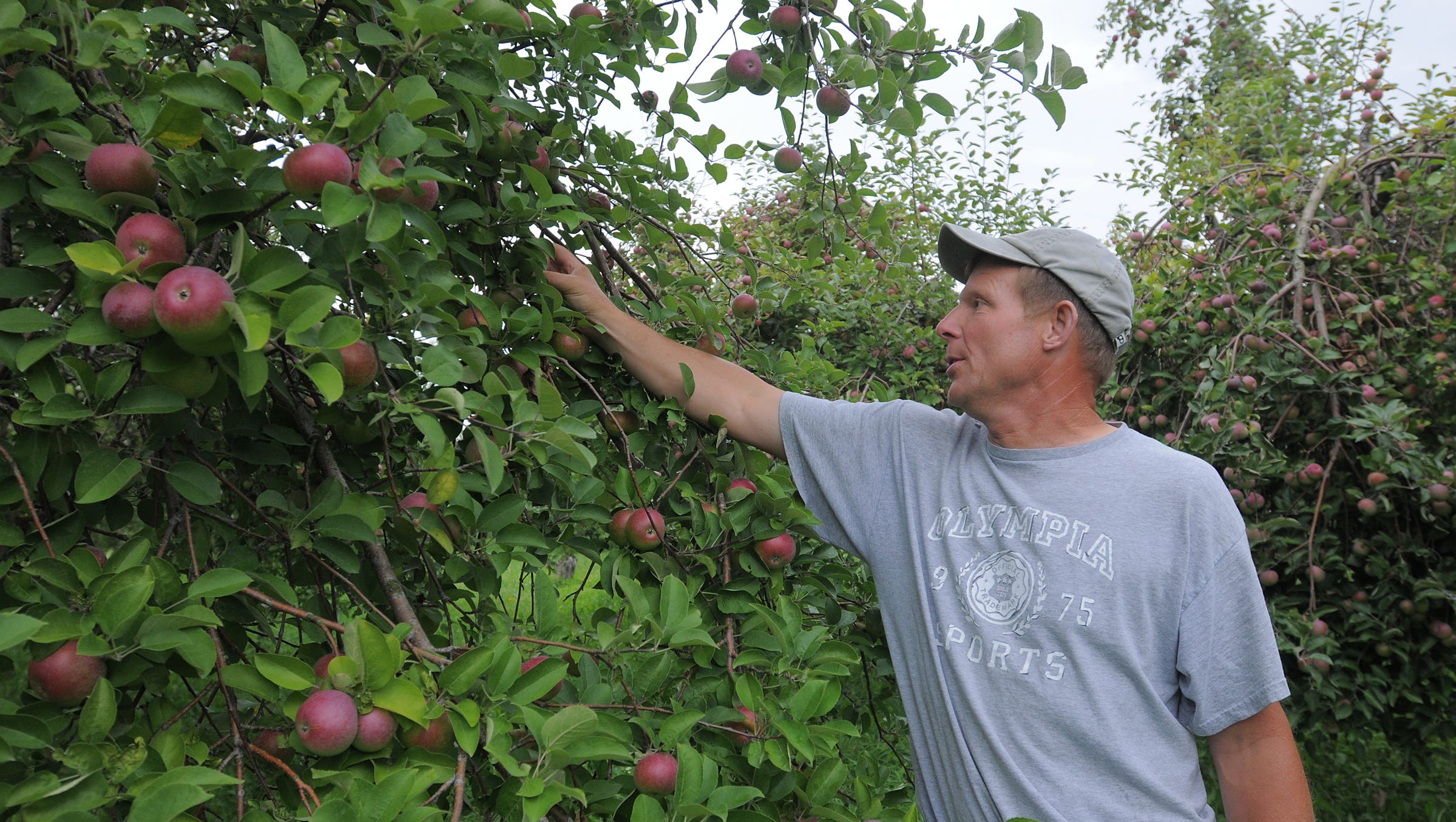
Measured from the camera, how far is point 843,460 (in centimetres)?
195

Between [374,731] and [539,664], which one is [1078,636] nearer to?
[539,664]

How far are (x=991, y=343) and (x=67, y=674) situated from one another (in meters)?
1.50

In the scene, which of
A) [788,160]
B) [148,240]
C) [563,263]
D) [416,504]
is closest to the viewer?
[148,240]

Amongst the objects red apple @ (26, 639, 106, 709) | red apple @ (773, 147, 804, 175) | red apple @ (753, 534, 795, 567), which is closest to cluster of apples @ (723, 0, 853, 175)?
red apple @ (773, 147, 804, 175)

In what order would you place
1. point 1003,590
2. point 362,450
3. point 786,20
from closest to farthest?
point 362,450
point 1003,590
point 786,20

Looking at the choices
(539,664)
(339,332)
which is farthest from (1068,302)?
(339,332)

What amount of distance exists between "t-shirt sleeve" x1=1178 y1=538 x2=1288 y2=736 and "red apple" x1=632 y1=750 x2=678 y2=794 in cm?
90

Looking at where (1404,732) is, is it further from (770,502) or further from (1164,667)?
(770,502)

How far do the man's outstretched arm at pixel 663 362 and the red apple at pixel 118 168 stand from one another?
815 mm

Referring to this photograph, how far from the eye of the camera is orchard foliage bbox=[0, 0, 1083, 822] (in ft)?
3.24

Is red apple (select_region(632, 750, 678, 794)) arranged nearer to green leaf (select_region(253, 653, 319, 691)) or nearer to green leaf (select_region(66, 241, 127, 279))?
green leaf (select_region(253, 653, 319, 691))

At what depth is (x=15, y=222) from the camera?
119 cm

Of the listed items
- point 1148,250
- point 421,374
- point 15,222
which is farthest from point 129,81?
point 1148,250

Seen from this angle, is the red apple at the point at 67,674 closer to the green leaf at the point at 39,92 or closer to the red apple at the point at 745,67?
the green leaf at the point at 39,92
